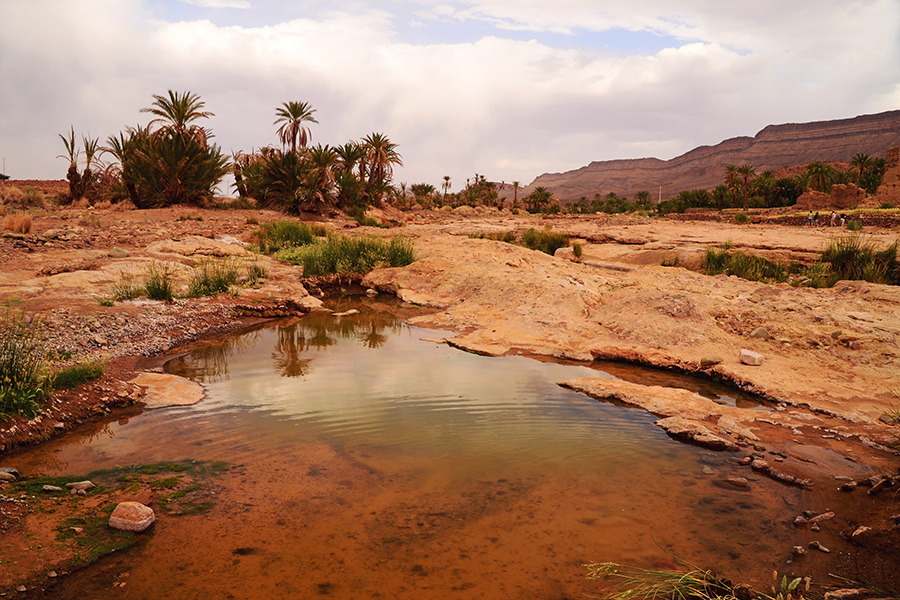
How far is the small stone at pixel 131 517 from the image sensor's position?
3.15 m

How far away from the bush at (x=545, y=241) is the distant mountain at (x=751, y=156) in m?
103

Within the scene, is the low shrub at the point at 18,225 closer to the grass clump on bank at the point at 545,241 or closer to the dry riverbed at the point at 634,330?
the dry riverbed at the point at 634,330

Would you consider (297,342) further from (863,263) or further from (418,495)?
(863,263)

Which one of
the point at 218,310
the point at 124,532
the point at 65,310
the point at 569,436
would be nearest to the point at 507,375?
the point at 569,436

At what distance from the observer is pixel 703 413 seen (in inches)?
206

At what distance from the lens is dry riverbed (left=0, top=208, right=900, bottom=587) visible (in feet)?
14.0

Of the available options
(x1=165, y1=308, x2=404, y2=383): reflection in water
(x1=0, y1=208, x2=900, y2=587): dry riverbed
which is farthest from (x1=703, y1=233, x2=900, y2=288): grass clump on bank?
(x1=165, y1=308, x2=404, y2=383): reflection in water

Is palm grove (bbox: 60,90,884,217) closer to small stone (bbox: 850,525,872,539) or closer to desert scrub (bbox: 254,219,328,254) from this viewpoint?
A: desert scrub (bbox: 254,219,328,254)

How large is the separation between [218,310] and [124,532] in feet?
19.9

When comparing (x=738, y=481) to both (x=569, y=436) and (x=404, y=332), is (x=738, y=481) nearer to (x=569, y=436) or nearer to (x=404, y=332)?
(x=569, y=436)

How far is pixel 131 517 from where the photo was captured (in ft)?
10.4

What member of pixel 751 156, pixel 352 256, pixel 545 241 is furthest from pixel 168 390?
pixel 751 156

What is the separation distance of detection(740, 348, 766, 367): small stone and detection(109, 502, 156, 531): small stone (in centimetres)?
664

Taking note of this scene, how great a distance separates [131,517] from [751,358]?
6798mm
